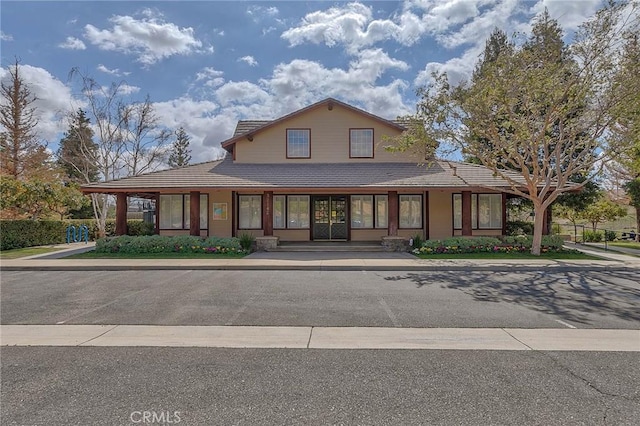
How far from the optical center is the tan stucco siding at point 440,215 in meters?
17.7

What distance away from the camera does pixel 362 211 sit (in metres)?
18.2

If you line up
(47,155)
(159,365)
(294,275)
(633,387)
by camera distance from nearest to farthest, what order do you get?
(633,387) → (159,365) → (294,275) → (47,155)

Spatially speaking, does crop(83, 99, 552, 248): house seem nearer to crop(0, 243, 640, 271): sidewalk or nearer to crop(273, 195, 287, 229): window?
crop(273, 195, 287, 229): window

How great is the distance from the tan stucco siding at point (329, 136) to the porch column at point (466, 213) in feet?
11.6

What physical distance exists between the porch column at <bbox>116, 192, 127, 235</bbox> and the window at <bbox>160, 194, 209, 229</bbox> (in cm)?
178

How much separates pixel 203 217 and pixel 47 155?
18319 mm

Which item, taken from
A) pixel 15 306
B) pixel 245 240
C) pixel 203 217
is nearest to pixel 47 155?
pixel 203 217

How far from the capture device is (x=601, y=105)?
41.9 feet

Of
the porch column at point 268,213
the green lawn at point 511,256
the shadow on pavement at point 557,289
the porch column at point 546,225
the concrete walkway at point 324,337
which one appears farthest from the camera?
the porch column at point 546,225

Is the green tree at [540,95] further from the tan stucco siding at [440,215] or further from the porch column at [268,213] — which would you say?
the porch column at [268,213]

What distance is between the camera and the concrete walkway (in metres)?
4.92

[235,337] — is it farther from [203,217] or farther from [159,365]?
[203,217]

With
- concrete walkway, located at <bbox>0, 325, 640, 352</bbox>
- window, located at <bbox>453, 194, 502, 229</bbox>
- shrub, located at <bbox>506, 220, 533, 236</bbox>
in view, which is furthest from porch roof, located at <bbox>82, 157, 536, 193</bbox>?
concrete walkway, located at <bbox>0, 325, 640, 352</bbox>

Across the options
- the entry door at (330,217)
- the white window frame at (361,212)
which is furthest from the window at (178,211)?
the white window frame at (361,212)
